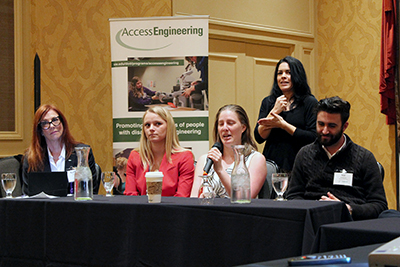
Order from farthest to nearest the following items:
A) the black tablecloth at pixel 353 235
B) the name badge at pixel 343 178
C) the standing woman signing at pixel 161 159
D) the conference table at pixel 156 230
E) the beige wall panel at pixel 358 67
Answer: the beige wall panel at pixel 358 67
the standing woman signing at pixel 161 159
the name badge at pixel 343 178
the conference table at pixel 156 230
the black tablecloth at pixel 353 235

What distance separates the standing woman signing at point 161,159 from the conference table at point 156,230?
1.86 ft

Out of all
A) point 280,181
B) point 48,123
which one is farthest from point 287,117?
point 48,123

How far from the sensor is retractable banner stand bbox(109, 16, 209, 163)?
406 cm

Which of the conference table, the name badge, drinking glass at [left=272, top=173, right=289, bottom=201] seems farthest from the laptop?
the name badge

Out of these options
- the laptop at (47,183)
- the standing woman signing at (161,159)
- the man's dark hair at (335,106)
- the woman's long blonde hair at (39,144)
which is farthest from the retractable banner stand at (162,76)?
the laptop at (47,183)

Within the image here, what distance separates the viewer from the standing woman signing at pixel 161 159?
9.36 feet

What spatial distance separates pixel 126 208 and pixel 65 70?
2.93 m

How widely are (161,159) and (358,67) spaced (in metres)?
3.33

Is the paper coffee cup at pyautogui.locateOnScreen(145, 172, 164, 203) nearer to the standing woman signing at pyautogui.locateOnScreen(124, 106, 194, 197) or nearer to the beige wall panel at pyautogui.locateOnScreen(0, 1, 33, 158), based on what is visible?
the standing woman signing at pyautogui.locateOnScreen(124, 106, 194, 197)

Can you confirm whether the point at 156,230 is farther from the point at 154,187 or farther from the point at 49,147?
the point at 49,147

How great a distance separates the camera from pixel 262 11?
18.3 ft

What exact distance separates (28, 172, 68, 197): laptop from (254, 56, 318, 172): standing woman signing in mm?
1382

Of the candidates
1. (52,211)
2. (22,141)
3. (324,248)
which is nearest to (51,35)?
(22,141)

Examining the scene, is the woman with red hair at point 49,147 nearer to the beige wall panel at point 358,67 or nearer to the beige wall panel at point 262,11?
the beige wall panel at point 262,11
